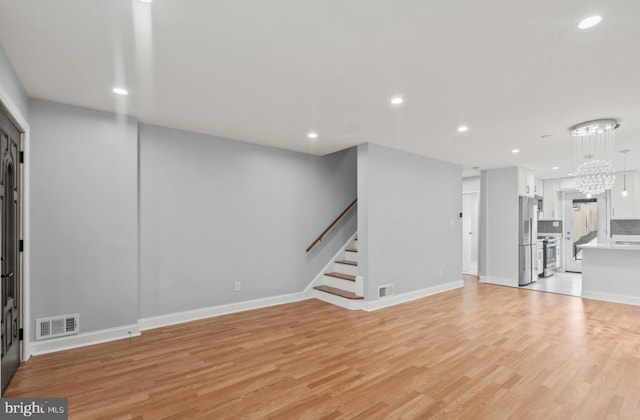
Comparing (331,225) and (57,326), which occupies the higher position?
(331,225)

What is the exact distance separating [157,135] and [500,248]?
22.8 feet

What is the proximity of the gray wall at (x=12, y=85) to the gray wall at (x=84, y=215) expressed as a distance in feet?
0.72

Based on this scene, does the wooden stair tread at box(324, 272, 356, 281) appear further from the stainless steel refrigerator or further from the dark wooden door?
the dark wooden door

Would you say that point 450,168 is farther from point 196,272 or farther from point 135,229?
point 135,229

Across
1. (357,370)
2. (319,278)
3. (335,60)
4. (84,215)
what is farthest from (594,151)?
(84,215)

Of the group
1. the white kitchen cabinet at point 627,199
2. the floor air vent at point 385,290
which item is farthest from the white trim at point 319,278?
the white kitchen cabinet at point 627,199

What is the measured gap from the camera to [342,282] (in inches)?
207

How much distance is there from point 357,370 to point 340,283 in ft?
8.44

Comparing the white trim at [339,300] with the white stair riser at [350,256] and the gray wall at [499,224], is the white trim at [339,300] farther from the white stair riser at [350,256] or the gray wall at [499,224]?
the gray wall at [499,224]

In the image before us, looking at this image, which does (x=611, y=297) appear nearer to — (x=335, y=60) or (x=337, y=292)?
(x=337, y=292)

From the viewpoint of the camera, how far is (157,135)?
3.97 m

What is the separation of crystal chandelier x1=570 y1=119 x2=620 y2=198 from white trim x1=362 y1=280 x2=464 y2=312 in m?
2.73

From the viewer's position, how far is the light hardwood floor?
2199 mm

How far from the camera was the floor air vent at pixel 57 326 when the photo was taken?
10.0 feet
